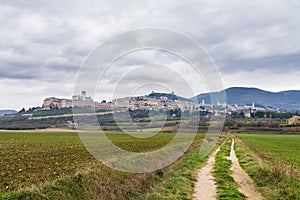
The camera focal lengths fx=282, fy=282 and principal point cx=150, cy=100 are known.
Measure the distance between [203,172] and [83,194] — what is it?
10.7 m

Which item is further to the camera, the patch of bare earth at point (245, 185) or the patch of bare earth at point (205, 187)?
the patch of bare earth at point (245, 185)

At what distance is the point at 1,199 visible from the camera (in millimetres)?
8305

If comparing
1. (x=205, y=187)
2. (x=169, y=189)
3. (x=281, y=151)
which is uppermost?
(x=169, y=189)

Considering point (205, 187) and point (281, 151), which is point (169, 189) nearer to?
point (205, 187)

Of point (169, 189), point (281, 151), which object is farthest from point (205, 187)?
point (281, 151)

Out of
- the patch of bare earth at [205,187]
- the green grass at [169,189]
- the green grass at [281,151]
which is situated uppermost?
the green grass at [169,189]

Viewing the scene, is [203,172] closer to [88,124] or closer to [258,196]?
[258,196]

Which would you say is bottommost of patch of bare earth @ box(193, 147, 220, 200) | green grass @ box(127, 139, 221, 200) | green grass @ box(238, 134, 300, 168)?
green grass @ box(238, 134, 300, 168)

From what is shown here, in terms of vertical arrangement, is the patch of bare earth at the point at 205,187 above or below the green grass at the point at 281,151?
above

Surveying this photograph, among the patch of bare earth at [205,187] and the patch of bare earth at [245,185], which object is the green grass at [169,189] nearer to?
the patch of bare earth at [205,187]

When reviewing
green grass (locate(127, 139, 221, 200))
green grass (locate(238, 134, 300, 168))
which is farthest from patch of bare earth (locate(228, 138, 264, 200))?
green grass (locate(238, 134, 300, 168))

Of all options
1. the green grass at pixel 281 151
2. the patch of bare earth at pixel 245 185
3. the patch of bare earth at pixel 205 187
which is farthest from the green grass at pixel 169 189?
the green grass at pixel 281 151

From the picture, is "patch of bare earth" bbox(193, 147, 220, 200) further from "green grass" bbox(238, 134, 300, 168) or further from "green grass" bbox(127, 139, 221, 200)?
"green grass" bbox(238, 134, 300, 168)

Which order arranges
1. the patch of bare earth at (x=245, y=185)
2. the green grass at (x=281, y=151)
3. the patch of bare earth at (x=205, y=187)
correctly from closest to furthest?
the patch of bare earth at (x=205, y=187) → the patch of bare earth at (x=245, y=185) → the green grass at (x=281, y=151)
